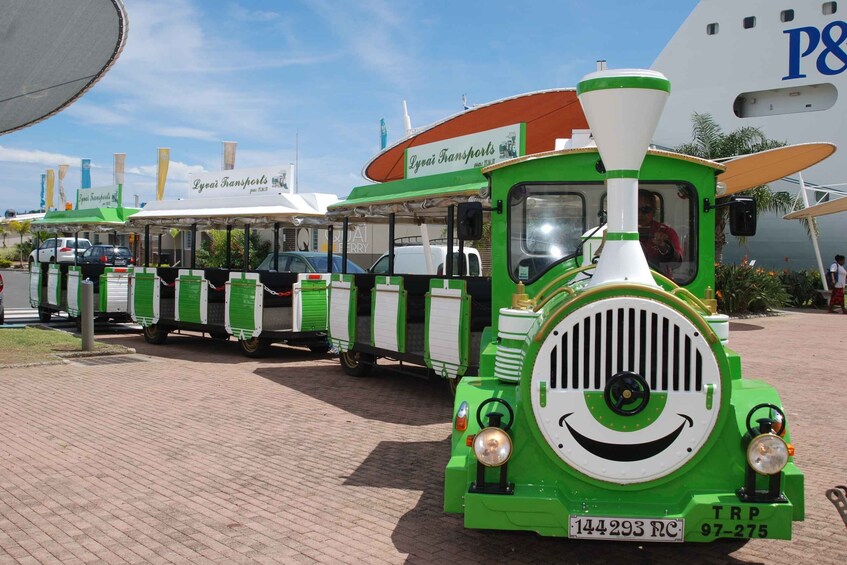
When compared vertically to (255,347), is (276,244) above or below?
above

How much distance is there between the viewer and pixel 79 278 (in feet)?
52.6

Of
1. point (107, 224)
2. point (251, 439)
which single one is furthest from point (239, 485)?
point (107, 224)

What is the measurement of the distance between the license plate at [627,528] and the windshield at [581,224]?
2.27 metres

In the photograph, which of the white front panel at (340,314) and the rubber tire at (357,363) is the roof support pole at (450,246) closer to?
the white front panel at (340,314)

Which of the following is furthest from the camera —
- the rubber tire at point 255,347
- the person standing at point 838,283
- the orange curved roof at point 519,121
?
the person standing at point 838,283

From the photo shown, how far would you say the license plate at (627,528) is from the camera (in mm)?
3676

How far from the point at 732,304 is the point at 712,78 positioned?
1191 cm

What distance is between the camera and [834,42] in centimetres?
2697

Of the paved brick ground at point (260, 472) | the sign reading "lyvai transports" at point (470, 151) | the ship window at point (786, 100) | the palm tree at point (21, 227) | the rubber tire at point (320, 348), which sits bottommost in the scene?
Result: the paved brick ground at point (260, 472)

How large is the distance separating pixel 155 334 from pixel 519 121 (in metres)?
12.4

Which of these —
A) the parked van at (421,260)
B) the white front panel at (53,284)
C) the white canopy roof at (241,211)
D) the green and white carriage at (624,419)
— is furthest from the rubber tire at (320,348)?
the green and white carriage at (624,419)

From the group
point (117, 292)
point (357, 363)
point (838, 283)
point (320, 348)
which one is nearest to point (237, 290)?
point (320, 348)

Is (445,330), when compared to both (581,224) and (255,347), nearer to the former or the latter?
(581,224)

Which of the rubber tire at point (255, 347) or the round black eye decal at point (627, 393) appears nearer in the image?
the round black eye decal at point (627, 393)
